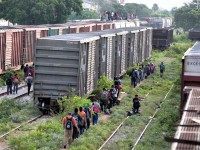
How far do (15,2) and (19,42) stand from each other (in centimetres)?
2978

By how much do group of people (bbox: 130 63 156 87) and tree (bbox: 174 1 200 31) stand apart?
62.9 m

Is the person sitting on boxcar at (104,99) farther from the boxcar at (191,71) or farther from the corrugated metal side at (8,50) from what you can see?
the corrugated metal side at (8,50)

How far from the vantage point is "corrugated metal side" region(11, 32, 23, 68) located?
94.0 feet

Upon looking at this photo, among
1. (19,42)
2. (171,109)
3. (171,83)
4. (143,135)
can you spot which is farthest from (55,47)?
(171,83)

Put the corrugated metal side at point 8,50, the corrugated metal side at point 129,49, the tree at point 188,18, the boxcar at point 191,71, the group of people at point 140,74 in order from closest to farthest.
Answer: the boxcar at point 191,71 → the corrugated metal side at point 8,50 → the group of people at point 140,74 → the corrugated metal side at point 129,49 → the tree at point 188,18

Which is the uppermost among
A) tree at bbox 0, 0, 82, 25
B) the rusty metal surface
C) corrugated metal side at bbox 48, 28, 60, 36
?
tree at bbox 0, 0, 82, 25

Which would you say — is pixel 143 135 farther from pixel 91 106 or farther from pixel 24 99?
pixel 24 99

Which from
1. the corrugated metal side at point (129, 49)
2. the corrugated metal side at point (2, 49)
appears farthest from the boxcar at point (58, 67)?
the corrugated metal side at point (129, 49)

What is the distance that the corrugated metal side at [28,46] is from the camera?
30.4 meters

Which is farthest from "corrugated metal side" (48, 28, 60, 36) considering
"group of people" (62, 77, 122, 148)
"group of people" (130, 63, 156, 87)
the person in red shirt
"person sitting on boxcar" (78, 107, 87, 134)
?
the person in red shirt

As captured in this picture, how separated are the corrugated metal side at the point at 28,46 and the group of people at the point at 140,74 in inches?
284

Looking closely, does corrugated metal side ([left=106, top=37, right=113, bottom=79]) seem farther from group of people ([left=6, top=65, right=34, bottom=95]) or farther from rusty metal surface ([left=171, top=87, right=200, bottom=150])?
rusty metal surface ([left=171, top=87, right=200, bottom=150])

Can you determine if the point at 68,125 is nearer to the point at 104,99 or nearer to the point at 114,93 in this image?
the point at 104,99

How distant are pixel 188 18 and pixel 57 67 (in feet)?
274
